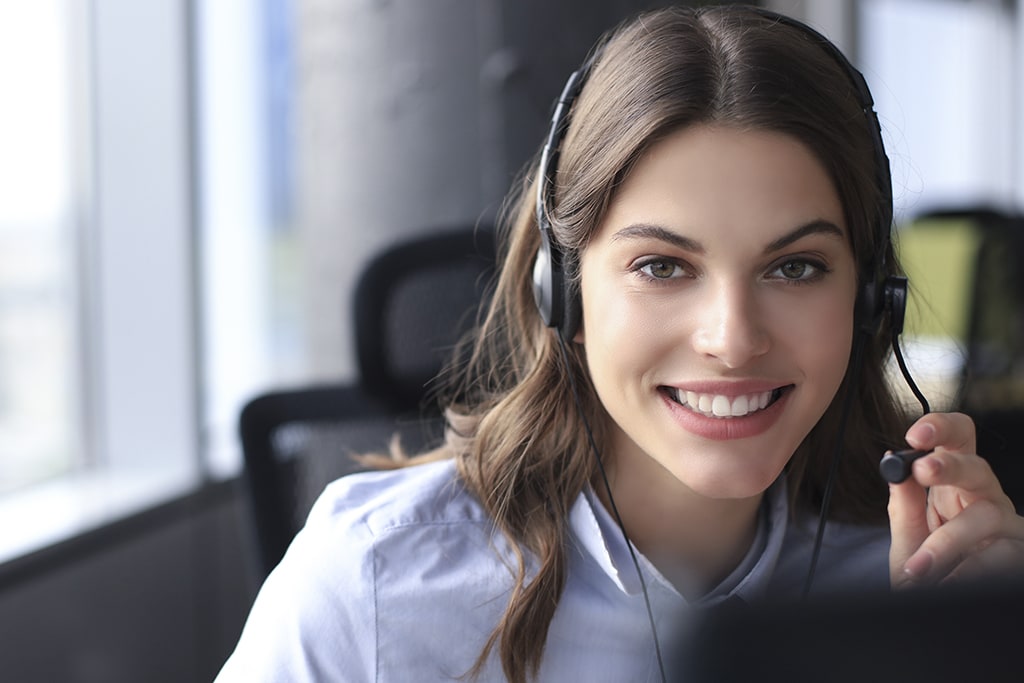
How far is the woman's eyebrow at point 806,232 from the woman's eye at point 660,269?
0.09 m

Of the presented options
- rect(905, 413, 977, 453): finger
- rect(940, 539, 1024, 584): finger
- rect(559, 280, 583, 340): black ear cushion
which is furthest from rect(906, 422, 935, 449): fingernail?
rect(559, 280, 583, 340): black ear cushion

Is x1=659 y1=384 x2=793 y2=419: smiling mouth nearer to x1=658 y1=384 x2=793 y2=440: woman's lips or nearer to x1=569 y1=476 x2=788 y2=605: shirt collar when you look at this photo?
x1=658 y1=384 x2=793 y2=440: woman's lips

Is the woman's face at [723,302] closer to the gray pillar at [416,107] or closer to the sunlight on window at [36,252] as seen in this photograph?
the gray pillar at [416,107]

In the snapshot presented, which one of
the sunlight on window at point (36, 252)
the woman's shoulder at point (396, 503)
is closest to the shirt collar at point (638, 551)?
the woman's shoulder at point (396, 503)

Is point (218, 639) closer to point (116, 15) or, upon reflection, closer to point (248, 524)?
point (248, 524)

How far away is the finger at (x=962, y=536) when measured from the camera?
2.73 ft

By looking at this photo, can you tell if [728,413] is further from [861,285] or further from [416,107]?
[416,107]

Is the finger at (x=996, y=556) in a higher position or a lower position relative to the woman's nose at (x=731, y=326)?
lower

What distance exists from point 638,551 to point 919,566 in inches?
11.9

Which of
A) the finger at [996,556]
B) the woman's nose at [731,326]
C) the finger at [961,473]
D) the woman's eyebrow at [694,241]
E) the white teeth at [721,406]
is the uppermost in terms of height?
the woman's eyebrow at [694,241]

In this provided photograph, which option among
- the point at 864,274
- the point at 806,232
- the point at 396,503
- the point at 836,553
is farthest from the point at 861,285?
the point at 396,503

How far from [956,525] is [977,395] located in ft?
6.05

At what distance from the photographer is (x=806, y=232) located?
0.88 meters

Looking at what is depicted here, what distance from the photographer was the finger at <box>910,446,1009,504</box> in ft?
2.70
